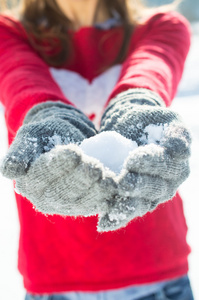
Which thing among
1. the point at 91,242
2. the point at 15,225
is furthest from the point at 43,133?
the point at 15,225

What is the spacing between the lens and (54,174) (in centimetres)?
41

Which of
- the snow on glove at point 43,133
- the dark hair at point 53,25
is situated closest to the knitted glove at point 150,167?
the snow on glove at point 43,133

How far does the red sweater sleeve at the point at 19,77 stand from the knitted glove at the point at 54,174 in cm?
19

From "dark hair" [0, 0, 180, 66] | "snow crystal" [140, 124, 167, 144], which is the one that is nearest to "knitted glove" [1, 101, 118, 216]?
"snow crystal" [140, 124, 167, 144]

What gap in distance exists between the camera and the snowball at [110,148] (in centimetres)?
47

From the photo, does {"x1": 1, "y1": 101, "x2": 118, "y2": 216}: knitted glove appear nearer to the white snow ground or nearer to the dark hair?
the dark hair

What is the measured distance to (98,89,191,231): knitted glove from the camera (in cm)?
40

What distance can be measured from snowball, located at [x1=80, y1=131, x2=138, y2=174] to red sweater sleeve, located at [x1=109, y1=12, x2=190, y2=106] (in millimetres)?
184

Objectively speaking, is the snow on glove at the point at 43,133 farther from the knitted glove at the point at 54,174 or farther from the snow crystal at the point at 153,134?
the snow crystal at the point at 153,134

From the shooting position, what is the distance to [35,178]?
0.41 meters

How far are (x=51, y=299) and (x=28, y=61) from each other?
523mm

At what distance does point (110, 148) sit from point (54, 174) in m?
0.10

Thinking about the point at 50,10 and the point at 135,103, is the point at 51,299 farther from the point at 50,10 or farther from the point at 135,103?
the point at 50,10

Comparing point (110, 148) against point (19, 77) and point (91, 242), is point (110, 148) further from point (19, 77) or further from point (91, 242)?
point (19, 77)
